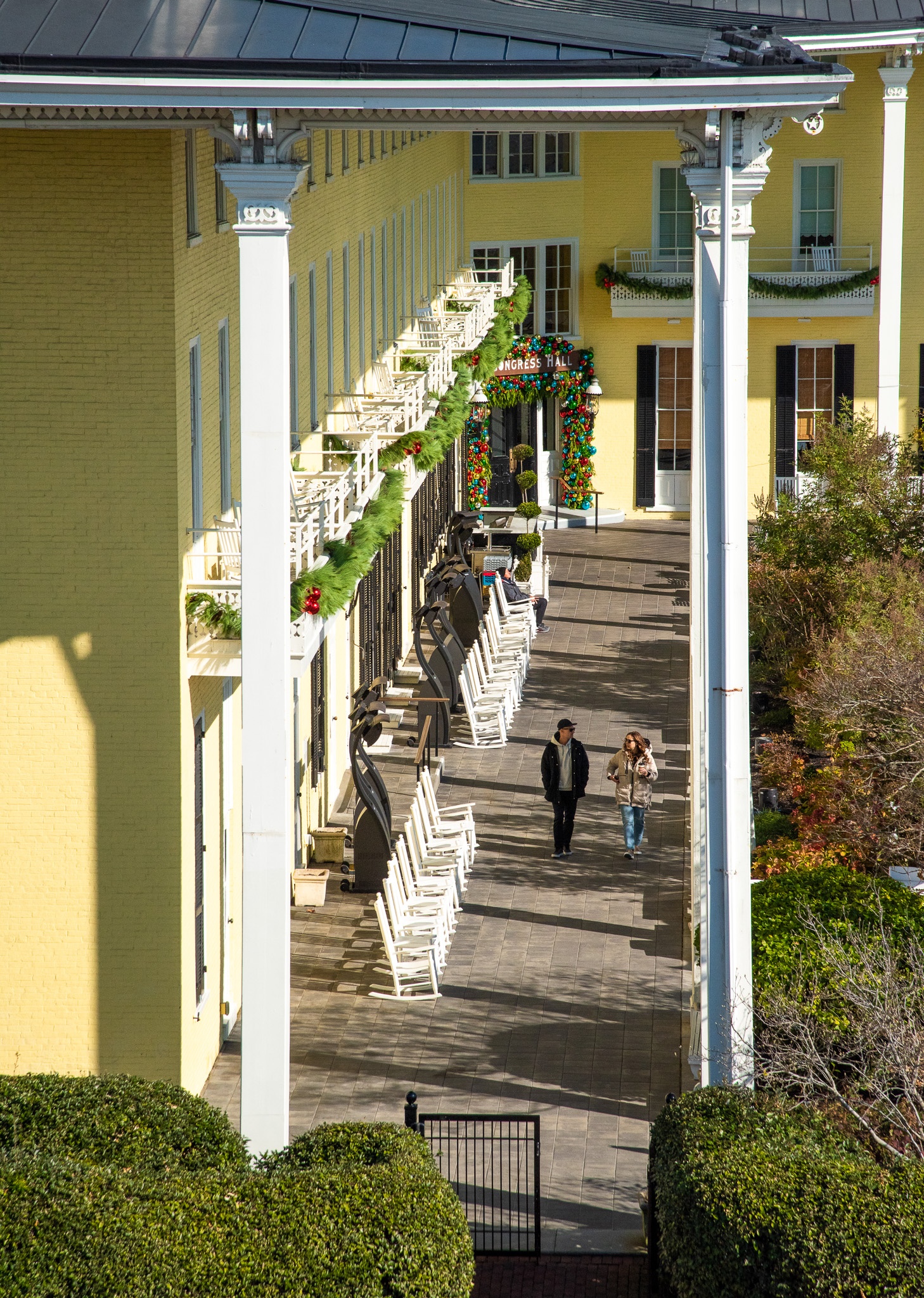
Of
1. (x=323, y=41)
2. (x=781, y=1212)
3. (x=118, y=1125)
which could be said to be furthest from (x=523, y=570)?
(x=781, y=1212)

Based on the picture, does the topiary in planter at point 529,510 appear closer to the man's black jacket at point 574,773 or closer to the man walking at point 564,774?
the man walking at point 564,774

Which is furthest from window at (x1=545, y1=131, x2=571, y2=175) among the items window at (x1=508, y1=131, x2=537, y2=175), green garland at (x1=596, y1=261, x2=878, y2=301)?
green garland at (x1=596, y1=261, x2=878, y2=301)

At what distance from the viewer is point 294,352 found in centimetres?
1942

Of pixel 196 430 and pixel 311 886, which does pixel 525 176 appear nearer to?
pixel 311 886

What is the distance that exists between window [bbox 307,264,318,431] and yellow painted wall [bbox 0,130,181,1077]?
7.41 m

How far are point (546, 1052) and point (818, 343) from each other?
25.9 m

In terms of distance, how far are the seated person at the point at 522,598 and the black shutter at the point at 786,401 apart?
28.1 feet

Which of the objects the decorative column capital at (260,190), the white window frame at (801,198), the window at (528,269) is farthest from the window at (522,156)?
the decorative column capital at (260,190)

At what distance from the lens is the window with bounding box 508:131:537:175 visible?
3916cm

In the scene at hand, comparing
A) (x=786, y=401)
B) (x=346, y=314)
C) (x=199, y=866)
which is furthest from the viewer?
(x=786, y=401)

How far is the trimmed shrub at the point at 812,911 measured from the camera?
1293 centimetres

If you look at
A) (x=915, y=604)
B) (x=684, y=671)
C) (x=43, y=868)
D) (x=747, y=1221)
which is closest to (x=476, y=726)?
(x=684, y=671)

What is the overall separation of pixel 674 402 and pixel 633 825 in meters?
20.5

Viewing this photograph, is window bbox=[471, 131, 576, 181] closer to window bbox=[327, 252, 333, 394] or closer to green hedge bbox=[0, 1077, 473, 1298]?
window bbox=[327, 252, 333, 394]
